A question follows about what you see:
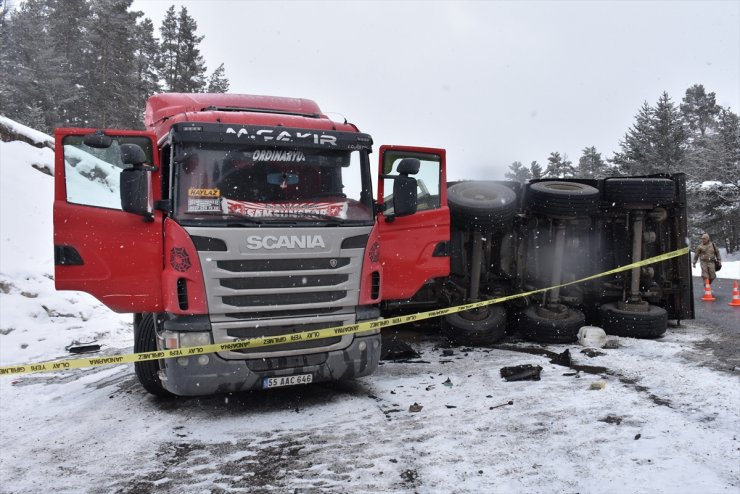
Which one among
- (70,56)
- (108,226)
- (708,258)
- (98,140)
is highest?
(70,56)

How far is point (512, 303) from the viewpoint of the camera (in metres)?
8.50

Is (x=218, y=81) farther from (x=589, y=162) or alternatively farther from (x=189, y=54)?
(x=589, y=162)

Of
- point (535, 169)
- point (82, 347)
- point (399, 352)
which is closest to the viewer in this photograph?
point (399, 352)

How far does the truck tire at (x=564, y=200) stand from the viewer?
304 inches

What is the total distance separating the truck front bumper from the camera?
4906 millimetres

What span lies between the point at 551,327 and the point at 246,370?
4.63 m

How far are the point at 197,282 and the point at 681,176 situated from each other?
7.50 meters

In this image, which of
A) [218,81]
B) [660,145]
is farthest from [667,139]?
[218,81]

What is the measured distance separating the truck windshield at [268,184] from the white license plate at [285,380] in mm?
1517

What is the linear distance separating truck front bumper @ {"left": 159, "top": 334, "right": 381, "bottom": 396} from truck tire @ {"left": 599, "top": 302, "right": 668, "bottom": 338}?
14.6 ft

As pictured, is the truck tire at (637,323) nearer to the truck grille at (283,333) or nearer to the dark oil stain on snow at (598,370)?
the dark oil stain on snow at (598,370)

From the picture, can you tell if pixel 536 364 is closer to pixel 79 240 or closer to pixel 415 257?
pixel 415 257

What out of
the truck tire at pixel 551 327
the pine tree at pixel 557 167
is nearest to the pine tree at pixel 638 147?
the pine tree at pixel 557 167

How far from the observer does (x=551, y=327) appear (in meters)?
7.73
